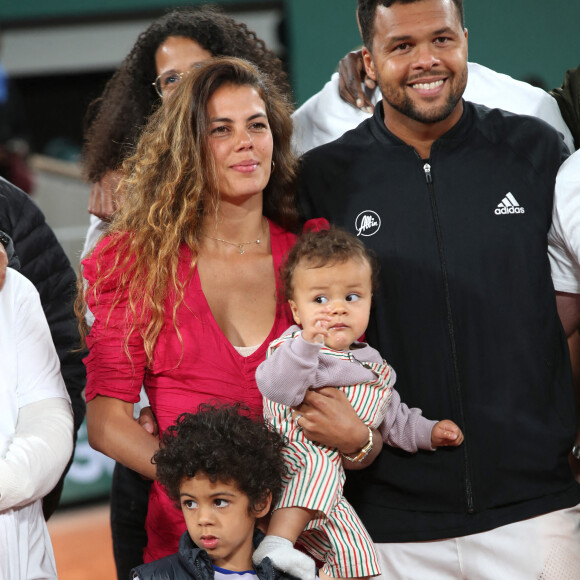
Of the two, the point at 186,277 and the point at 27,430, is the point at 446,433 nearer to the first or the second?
the point at 186,277

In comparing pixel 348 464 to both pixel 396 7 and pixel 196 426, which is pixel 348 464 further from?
pixel 396 7

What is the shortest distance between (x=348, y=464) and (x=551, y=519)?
0.53 meters

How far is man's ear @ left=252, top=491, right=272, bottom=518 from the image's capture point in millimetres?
2123

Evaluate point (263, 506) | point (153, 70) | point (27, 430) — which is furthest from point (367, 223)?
point (153, 70)

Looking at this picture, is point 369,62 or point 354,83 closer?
point 369,62

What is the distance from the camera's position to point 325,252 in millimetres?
2262

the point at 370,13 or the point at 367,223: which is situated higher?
the point at 370,13

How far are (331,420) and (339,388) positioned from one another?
4.0 inches

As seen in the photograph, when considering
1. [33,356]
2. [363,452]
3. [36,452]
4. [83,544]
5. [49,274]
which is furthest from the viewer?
[83,544]

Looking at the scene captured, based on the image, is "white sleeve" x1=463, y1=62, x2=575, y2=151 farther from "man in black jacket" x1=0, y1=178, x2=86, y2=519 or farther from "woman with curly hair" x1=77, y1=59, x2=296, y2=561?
"man in black jacket" x1=0, y1=178, x2=86, y2=519

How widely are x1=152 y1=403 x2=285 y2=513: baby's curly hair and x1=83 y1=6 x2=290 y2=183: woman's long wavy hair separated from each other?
52.6 inches

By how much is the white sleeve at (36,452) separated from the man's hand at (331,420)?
556mm

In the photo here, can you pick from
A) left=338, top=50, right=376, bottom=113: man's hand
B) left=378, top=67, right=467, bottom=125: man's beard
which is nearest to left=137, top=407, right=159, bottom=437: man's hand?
left=378, top=67, right=467, bottom=125: man's beard

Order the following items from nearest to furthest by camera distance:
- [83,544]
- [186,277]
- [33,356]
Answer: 1. [33,356]
2. [186,277]
3. [83,544]
